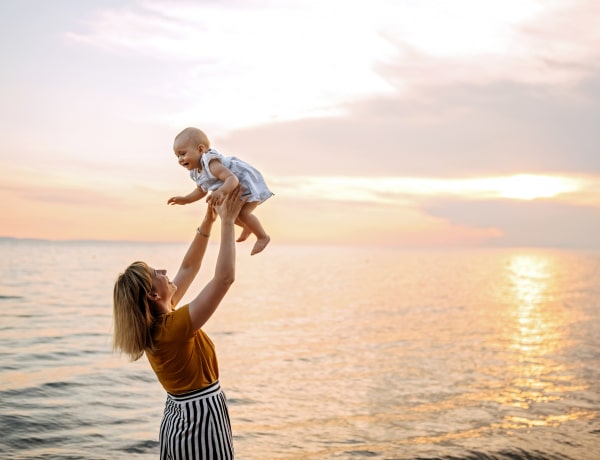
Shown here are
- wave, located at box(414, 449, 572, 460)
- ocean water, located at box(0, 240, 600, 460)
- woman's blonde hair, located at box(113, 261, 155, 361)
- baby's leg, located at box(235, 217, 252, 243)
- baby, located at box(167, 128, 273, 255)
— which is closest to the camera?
woman's blonde hair, located at box(113, 261, 155, 361)

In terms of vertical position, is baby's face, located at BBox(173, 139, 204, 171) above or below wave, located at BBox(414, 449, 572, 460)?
above

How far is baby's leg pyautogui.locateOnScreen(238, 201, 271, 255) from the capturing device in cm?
443

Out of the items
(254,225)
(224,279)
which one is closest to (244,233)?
(254,225)

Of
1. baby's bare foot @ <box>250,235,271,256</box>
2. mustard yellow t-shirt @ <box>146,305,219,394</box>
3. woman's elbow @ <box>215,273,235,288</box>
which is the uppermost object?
baby's bare foot @ <box>250,235,271,256</box>

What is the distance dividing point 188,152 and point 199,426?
5.74ft

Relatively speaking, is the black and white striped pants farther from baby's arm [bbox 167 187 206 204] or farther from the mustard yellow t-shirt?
baby's arm [bbox 167 187 206 204]

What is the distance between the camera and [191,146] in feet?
14.5

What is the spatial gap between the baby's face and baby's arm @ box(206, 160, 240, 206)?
142 millimetres

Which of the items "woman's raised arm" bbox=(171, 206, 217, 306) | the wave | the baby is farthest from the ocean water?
the baby

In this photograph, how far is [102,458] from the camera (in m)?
9.47

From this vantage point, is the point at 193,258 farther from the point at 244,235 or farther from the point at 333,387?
the point at 333,387

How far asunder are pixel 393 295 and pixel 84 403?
33247mm

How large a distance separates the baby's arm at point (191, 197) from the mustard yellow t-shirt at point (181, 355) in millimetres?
915

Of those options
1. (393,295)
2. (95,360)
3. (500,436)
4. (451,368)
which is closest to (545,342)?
(451,368)
